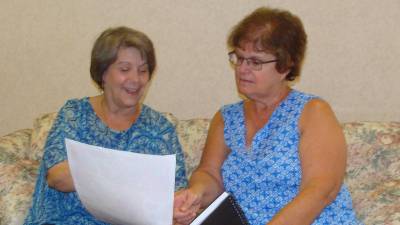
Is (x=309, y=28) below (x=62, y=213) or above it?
above

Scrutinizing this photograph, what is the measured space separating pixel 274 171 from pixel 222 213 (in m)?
0.38

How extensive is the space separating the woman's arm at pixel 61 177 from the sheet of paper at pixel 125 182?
0.52 ft

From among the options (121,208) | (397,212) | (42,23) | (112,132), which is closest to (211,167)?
(112,132)

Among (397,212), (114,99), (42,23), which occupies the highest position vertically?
(42,23)

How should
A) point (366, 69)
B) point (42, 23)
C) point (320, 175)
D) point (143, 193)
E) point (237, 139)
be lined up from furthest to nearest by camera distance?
point (42, 23) → point (366, 69) → point (237, 139) → point (320, 175) → point (143, 193)

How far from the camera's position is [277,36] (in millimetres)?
1942

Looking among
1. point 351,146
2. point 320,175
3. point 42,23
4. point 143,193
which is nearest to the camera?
point 143,193

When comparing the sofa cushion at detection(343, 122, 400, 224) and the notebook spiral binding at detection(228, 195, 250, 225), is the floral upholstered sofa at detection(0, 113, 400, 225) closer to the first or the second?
the sofa cushion at detection(343, 122, 400, 224)

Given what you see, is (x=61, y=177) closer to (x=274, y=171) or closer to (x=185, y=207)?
(x=185, y=207)

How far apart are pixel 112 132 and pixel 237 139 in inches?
17.8

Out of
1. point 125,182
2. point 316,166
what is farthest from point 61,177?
point 316,166

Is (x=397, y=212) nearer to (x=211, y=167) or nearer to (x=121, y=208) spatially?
(x=211, y=167)

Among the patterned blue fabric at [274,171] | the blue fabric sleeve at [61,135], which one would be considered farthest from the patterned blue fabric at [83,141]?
the patterned blue fabric at [274,171]

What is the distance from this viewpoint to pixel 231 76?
2.82 m
